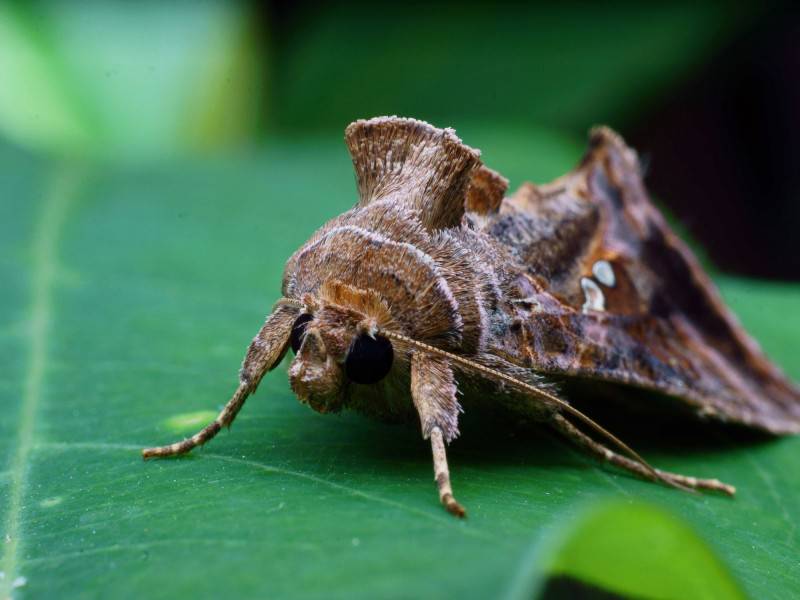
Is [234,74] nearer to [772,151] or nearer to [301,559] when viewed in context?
[772,151]

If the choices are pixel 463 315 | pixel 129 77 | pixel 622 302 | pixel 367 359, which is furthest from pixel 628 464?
pixel 129 77

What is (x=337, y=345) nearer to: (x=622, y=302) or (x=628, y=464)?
(x=628, y=464)

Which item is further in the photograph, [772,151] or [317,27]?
[772,151]

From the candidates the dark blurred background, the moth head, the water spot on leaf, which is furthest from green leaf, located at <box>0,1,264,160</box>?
the moth head

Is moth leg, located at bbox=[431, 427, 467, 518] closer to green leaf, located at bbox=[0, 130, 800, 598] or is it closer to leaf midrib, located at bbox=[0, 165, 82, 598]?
green leaf, located at bbox=[0, 130, 800, 598]

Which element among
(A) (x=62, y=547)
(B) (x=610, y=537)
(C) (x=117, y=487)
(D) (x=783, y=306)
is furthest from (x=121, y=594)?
(D) (x=783, y=306)

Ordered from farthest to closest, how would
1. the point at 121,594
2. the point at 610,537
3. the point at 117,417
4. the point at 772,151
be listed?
the point at 772,151, the point at 117,417, the point at 121,594, the point at 610,537
